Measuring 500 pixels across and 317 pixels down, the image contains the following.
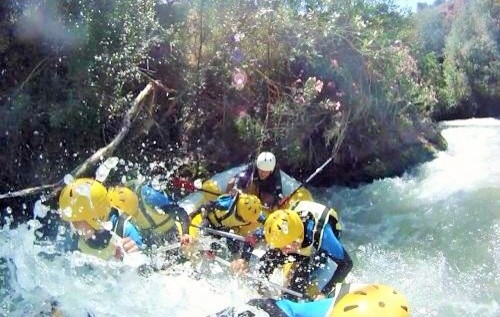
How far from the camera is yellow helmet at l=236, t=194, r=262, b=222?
5531mm

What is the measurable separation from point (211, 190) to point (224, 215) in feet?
2.80

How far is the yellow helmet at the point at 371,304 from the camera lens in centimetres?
285

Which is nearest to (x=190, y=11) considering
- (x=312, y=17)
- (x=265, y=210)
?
(x=312, y=17)

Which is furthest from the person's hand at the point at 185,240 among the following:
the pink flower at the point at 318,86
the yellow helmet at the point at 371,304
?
the pink flower at the point at 318,86

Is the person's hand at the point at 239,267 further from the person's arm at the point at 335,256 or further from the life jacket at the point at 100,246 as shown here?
the life jacket at the point at 100,246

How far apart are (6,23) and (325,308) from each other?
5.47 metres

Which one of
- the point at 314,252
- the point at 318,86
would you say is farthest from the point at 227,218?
the point at 318,86

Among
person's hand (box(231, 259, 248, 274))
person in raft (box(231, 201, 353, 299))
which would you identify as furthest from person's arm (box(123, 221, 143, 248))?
person in raft (box(231, 201, 353, 299))

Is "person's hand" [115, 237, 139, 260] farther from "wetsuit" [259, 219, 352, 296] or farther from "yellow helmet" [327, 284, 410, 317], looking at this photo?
"yellow helmet" [327, 284, 410, 317]

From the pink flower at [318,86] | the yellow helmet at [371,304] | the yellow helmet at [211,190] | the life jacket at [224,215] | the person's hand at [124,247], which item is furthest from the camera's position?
the pink flower at [318,86]

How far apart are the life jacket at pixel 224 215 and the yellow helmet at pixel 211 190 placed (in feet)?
1.86

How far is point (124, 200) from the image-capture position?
4.86 metres

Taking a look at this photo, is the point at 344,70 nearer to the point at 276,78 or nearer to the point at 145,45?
the point at 276,78

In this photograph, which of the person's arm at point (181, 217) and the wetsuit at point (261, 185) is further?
the wetsuit at point (261, 185)
